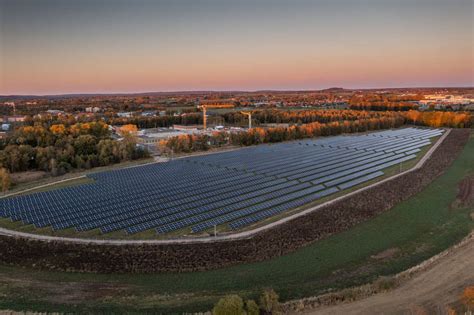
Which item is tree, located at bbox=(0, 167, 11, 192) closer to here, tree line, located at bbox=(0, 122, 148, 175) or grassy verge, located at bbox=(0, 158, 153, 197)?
grassy verge, located at bbox=(0, 158, 153, 197)

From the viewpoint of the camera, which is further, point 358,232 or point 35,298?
point 358,232

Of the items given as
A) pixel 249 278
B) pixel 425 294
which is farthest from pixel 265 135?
pixel 425 294

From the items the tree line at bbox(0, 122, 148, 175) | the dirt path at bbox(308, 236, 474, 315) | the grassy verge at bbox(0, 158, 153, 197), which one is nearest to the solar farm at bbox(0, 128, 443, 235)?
the grassy verge at bbox(0, 158, 153, 197)

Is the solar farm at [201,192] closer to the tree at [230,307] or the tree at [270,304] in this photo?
the tree at [270,304]

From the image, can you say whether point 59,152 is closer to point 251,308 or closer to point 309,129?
point 251,308

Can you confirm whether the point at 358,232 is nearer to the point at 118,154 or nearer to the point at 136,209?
the point at 136,209

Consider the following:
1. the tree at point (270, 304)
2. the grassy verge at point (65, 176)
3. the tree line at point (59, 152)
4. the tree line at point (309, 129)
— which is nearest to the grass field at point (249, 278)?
the tree at point (270, 304)

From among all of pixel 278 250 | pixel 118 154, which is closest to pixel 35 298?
pixel 278 250
